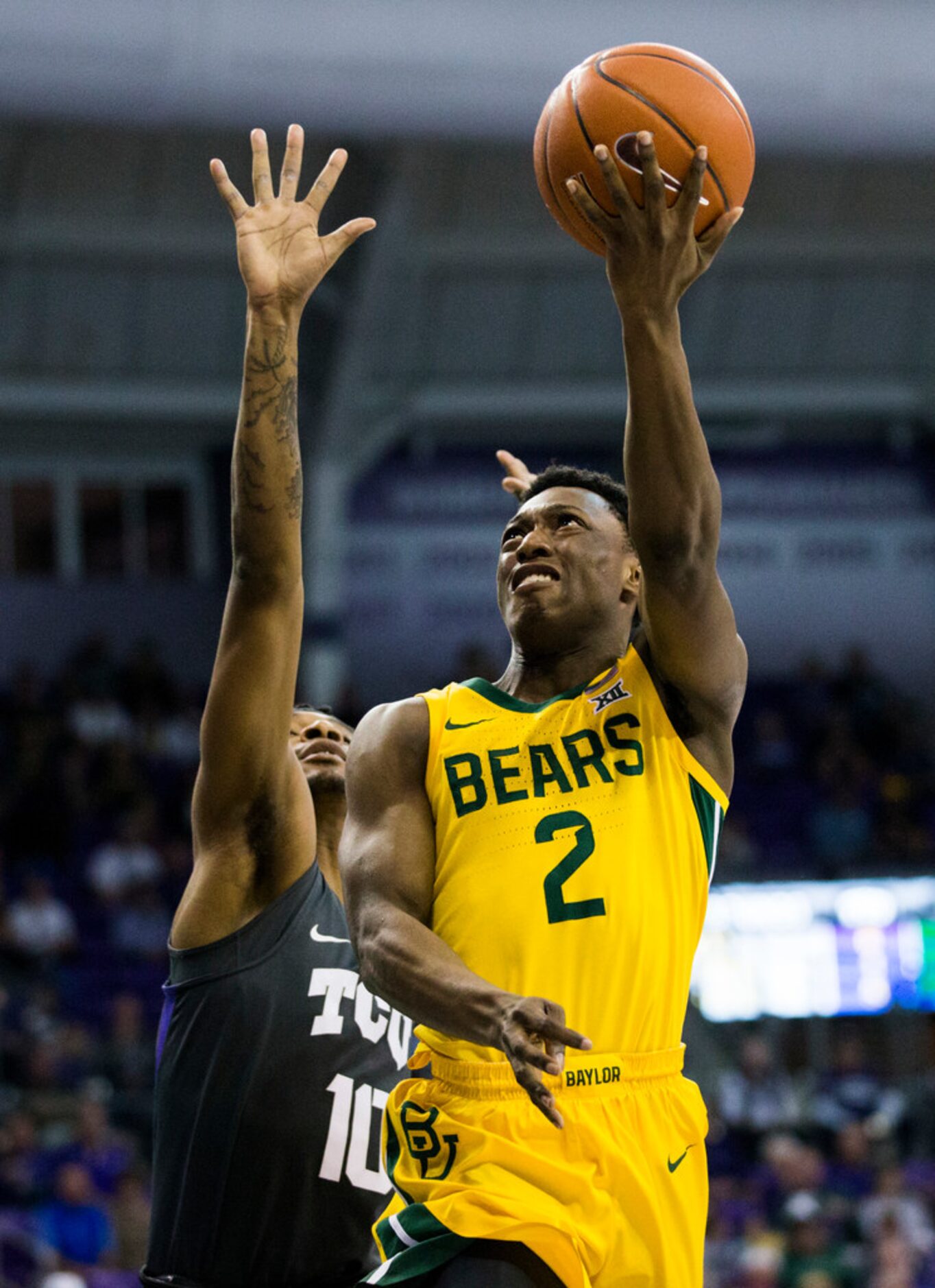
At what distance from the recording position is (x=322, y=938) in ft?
13.7

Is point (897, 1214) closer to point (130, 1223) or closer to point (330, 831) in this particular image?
point (130, 1223)

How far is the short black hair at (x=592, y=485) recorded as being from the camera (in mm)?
3914

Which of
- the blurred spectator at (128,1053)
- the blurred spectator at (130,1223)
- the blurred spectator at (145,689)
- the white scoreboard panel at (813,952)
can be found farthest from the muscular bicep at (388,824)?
the blurred spectator at (145,689)

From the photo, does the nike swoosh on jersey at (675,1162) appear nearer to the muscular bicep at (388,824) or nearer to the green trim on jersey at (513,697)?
the muscular bicep at (388,824)

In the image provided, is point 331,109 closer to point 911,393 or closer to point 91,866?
point 91,866

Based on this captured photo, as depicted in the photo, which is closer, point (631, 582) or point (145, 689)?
point (631, 582)

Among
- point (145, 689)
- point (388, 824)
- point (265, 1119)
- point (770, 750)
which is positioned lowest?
point (770, 750)

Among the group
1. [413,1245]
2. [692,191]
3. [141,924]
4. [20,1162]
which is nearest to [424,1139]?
[413,1245]

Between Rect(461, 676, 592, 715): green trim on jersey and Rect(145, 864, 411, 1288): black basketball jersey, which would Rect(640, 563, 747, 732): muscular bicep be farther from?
Rect(145, 864, 411, 1288): black basketball jersey

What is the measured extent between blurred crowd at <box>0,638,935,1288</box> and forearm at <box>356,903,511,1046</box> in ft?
23.9

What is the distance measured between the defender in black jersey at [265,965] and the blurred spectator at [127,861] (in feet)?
36.7

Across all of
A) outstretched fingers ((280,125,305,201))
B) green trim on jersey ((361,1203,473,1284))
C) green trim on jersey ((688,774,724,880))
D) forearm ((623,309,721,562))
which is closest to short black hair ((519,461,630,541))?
forearm ((623,309,721,562))

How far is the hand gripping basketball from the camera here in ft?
8.63

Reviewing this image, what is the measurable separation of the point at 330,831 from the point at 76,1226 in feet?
21.1
